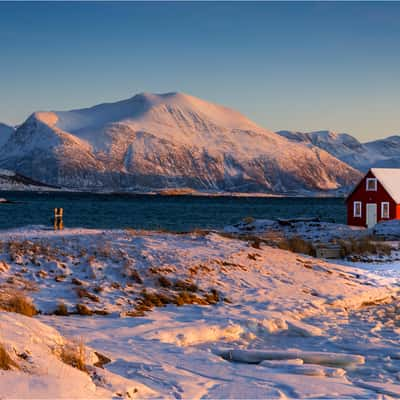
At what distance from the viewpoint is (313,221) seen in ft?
179

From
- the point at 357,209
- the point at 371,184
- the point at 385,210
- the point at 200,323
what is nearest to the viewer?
the point at 200,323

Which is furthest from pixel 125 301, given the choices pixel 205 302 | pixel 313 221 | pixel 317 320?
pixel 313 221

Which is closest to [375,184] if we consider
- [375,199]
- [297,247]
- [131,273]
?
[375,199]

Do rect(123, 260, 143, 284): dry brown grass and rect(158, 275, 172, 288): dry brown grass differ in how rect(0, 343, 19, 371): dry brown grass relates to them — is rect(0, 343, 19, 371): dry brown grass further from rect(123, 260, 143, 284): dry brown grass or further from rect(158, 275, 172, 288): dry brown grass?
rect(158, 275, 172, 288): dry brown grass

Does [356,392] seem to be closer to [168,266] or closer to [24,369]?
[24,369]

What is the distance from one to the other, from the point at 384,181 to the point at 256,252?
3209cm

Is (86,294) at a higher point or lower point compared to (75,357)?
lower

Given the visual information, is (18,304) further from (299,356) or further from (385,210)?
(385,210)

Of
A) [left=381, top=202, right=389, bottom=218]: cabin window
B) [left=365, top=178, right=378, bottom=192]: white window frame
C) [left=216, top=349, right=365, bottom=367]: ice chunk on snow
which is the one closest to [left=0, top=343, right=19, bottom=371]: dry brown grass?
[left=216, top=349, right=365, bottom=367]: ice chunk on snow

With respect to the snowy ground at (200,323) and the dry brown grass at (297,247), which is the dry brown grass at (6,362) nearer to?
the snowy ground at (200,323)

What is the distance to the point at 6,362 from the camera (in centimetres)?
869

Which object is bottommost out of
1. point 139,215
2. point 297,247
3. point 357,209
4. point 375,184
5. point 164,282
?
point 139,215

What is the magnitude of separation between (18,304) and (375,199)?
4267 centimetres

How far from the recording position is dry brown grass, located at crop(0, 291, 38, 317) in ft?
47.7
